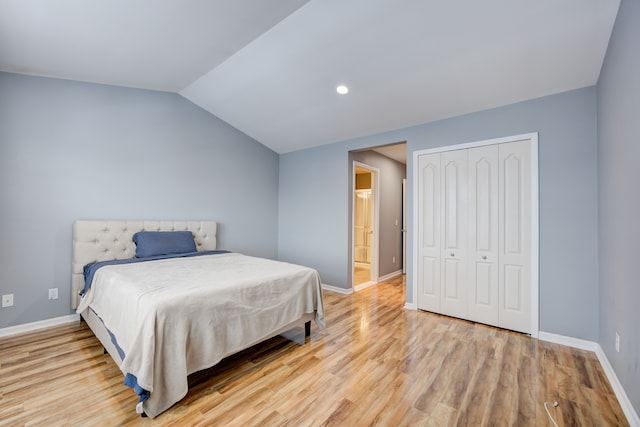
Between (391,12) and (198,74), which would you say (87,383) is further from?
(391,12)

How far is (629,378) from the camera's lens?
169 centimetres

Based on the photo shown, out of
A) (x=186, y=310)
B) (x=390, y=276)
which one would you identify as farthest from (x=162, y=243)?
(x=390, y=276)

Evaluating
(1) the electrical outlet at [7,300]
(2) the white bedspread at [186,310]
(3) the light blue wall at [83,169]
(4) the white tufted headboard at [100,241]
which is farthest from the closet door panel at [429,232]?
(1) the electrical outlet at [7,300]

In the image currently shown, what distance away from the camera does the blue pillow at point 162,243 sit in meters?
3.33

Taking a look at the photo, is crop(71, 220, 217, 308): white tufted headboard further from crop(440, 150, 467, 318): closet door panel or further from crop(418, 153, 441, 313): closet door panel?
crop(440, 150, 467, 318): closet door panel

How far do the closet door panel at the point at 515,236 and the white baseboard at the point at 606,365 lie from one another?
213 millimetres

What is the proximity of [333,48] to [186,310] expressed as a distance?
255cm

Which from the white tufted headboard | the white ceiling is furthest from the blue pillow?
the white ceiling

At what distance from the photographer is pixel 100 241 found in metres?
3.18

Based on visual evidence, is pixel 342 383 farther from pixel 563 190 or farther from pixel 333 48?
pixel 333 48

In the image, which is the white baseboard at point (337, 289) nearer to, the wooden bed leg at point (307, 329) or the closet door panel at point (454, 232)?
the closet door panel at point (454, 232)

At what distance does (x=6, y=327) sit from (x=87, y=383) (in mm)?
1639

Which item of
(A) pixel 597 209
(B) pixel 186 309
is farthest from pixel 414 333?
(B) pixel 186 309

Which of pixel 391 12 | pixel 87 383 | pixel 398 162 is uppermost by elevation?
pixel 391 12
